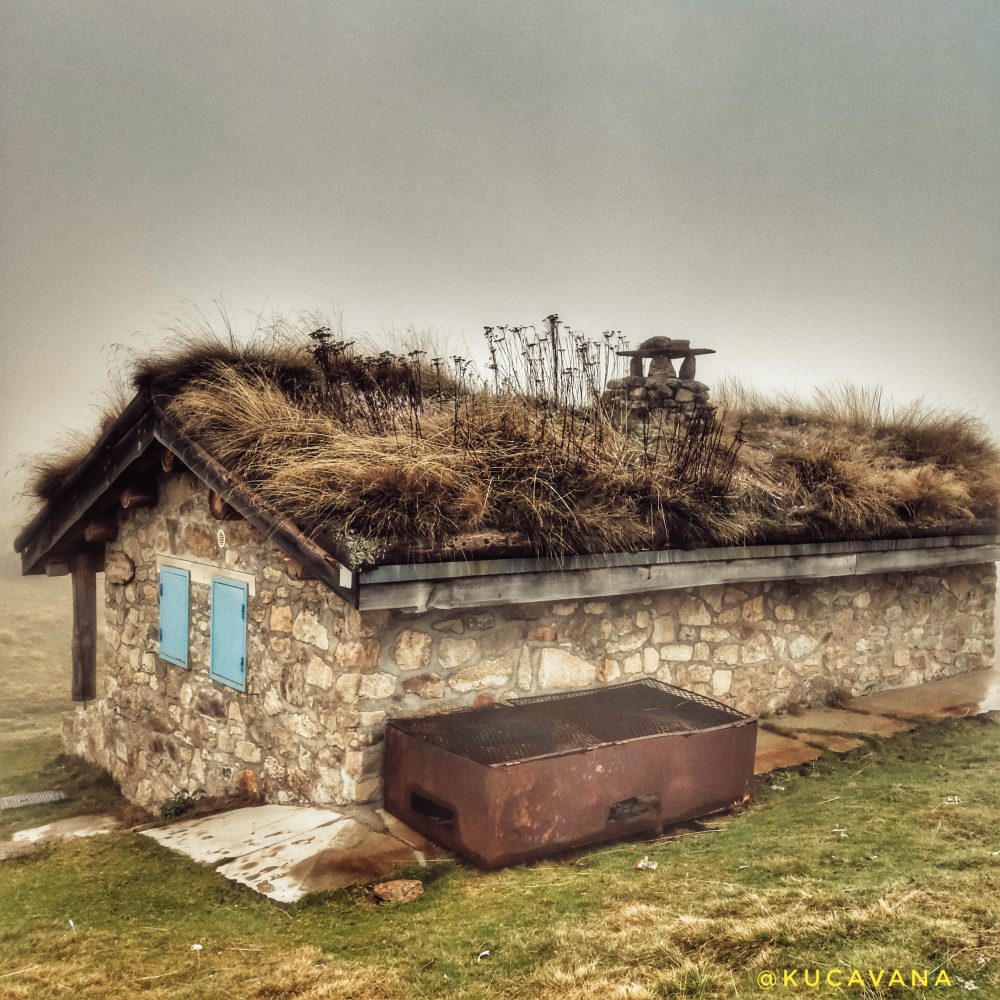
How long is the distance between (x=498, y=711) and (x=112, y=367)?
14.9ft

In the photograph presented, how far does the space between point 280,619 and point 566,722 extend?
6.39ft

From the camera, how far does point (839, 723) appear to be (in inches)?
252

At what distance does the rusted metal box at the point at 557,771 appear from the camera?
4.06 m

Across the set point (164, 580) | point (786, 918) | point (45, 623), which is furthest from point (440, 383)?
point (45, 623)

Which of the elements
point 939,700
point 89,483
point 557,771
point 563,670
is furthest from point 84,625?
point 939,700

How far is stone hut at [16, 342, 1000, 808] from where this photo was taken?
4.82m

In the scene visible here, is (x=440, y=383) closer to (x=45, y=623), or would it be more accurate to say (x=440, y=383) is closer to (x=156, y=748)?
(x=156, y=748)

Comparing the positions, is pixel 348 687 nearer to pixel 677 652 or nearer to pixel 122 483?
pixel 677 652

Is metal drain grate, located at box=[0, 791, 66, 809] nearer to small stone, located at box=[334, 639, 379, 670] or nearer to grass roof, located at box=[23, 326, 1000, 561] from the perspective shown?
grass roof, located at box=[23, 326, 1000, 561]

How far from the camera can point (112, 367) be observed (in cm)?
718

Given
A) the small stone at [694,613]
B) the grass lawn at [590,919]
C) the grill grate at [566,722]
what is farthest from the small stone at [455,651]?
the small stone at [694,613]

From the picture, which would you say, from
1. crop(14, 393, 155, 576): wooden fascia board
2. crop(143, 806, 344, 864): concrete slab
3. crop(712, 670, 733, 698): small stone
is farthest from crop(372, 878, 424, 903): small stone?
crop(14, 393, 155, 576): wooden fascia board

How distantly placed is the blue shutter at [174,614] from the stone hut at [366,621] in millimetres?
21

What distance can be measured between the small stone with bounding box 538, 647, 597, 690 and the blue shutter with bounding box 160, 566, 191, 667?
288 centimetres
